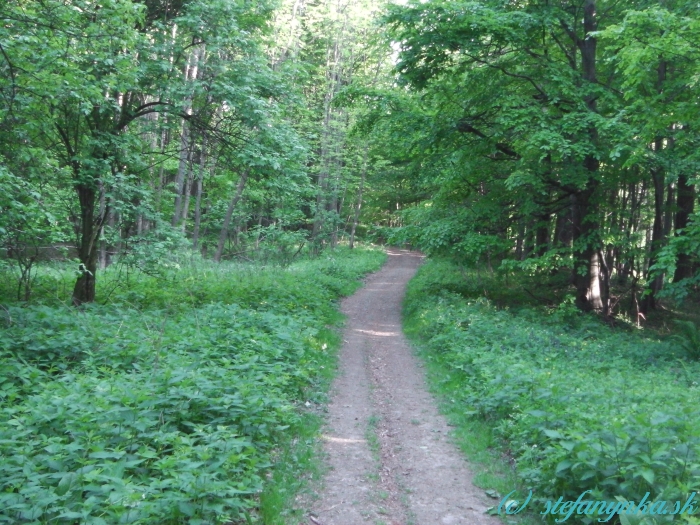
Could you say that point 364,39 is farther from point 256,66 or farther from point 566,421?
point 566,421

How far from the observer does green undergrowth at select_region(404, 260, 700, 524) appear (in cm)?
413

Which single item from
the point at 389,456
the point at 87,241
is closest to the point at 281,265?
the point at 87,241

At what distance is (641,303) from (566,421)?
588 inches

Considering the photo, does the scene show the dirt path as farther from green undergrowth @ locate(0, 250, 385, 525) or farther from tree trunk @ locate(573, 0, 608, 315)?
tree trunk @ locate(573, 0, 608, 315)

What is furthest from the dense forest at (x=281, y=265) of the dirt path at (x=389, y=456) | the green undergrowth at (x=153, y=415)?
the dirt path at (x=389, y=456)

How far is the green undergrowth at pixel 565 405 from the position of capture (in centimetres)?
413

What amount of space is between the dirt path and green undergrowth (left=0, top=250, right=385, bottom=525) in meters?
0.41

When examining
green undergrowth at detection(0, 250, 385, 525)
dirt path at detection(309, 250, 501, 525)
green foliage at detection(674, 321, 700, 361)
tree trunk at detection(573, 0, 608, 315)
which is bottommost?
dirt path at detection(309, 250, 501, 525)

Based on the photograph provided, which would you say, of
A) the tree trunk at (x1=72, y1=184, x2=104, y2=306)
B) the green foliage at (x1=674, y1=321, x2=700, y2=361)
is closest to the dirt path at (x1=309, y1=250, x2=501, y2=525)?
the tree trunk at (x1=72, y1=184, x2=104, y2=306)

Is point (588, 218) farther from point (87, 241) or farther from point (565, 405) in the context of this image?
point (87, 241)

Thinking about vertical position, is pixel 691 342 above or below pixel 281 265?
below

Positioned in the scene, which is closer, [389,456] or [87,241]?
[389,456]

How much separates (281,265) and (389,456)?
569 inches

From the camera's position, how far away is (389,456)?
613 centimetres
